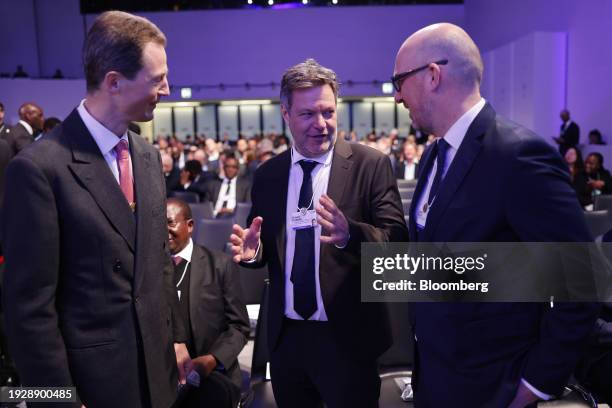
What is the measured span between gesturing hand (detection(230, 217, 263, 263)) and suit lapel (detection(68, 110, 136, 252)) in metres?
0.47

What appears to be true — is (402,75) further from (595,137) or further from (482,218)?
(595,137)

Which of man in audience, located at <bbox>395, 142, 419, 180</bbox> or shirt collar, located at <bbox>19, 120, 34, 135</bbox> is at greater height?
shirt collar, located at <bbox>19, 120, 34, 135</bbox>

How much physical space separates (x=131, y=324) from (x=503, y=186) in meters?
1.07

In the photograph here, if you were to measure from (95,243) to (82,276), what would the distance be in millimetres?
94

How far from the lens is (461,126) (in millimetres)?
1544

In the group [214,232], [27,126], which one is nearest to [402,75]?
[214,232]

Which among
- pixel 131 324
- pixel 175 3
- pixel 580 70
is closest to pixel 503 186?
pixel 131 324

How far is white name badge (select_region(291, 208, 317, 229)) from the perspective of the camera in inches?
77.1

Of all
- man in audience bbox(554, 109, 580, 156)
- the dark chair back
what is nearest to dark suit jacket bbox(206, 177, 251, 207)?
the dark chair back

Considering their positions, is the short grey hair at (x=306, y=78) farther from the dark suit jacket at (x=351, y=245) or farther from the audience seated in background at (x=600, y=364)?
the audience seated in background at (x=600, y=364)

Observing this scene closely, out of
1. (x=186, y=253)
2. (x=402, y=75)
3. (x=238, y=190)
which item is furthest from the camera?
(x=238, y=190)

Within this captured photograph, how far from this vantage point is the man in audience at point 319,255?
6.30ft

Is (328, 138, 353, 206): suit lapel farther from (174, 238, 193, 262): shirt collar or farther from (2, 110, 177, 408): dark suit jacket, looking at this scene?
(174, 238, 193, 262): shirt collar

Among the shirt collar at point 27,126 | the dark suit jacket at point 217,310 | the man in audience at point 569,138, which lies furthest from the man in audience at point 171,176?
the man in audience at point 569,138
